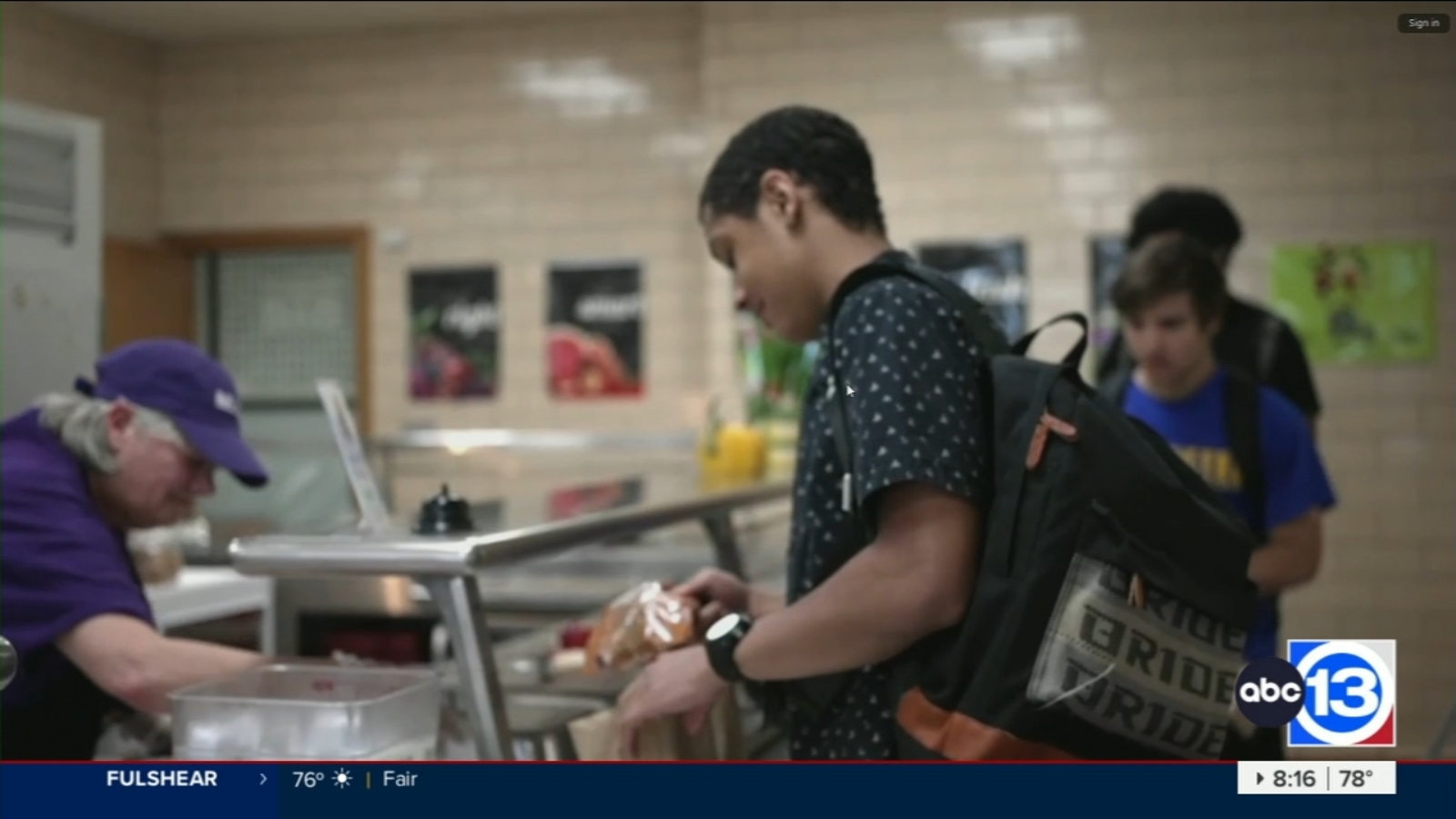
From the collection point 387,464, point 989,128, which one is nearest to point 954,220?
point 989,128

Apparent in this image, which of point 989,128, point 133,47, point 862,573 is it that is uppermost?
point 133,47

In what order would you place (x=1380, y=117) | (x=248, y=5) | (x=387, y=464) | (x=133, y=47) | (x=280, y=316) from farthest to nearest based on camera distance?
(x=387, y=464), (x=280, y=316), (x=133, y=47), (x=248, y=5), (x=1380, y=117)

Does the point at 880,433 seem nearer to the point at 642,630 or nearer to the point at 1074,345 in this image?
the point at 1074,345

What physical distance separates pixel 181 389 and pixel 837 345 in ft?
2.74

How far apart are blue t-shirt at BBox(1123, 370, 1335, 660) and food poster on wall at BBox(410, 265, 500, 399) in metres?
1.99

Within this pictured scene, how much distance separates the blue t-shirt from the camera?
6.03 feet

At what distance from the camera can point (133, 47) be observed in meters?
1.72

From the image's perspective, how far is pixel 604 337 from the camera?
4.39 metres

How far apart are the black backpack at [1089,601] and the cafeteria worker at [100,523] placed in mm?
790

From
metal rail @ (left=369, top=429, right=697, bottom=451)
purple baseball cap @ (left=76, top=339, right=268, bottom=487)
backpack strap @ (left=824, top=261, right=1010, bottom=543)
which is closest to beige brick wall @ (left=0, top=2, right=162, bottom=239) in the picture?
purple baseball cap @ (left=76, top=339, right=268, bottom=487)

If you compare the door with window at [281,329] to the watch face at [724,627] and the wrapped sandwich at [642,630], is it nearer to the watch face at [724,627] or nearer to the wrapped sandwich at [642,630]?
the wrapped sandwich at [642,630]

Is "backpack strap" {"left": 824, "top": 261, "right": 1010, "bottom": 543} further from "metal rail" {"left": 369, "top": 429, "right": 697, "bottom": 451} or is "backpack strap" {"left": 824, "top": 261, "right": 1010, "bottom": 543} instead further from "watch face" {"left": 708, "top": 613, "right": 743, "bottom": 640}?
"metal rail" {"left": 369, "top": 429, "right": 697, "bottom": 451}

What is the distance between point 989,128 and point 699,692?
741 millimetres
